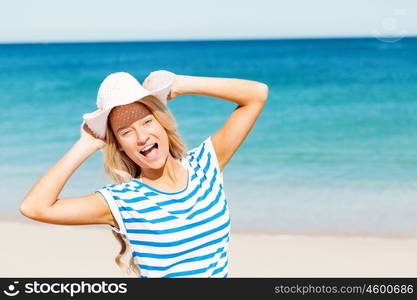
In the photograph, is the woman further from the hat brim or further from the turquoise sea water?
the turquoise sea water

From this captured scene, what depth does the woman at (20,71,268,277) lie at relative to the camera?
2912 mm

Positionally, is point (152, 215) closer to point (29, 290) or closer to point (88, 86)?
point (29, 290)

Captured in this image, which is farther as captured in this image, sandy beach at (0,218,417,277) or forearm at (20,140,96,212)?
sandy beach at (0,218,417,277)

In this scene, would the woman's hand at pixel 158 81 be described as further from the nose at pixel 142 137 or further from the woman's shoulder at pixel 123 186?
the woman's shoulder at pixel 123 186

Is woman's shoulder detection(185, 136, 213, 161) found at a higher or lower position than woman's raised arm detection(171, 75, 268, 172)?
lower

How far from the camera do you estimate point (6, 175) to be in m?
11.7

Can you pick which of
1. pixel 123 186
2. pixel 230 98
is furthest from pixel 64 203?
pixel 230 98

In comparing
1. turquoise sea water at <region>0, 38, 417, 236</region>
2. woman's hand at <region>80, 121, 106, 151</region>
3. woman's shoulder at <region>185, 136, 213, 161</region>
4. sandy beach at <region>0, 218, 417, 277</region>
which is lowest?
woman's hand at <region>80, 121, 106, 151</region>

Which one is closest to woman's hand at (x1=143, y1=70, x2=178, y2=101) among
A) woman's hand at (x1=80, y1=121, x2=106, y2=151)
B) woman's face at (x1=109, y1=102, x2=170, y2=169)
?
woman's face at (x1=109, y1=102, x2=170, y2=169)

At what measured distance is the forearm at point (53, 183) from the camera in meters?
2.98

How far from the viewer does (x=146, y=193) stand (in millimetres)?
2965

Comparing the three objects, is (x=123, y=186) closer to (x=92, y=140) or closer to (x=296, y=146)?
(x=92, y=140)

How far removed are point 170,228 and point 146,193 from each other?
7.8 inches

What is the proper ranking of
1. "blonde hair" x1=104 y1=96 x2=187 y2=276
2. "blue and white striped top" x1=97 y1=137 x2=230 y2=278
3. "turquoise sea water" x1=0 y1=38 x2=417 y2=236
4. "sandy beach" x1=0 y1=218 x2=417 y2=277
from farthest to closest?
"turquoise sea water" x1=0 y1=38 x2=417 y2=236
"sandy beach" x1=0 y1=218 x2=417 y2=277
"blonde hair" x1=104 y1=96 x2=187 y2=276
"blue and white striped top" x1=97 y1=137 x2=230 y2=278
